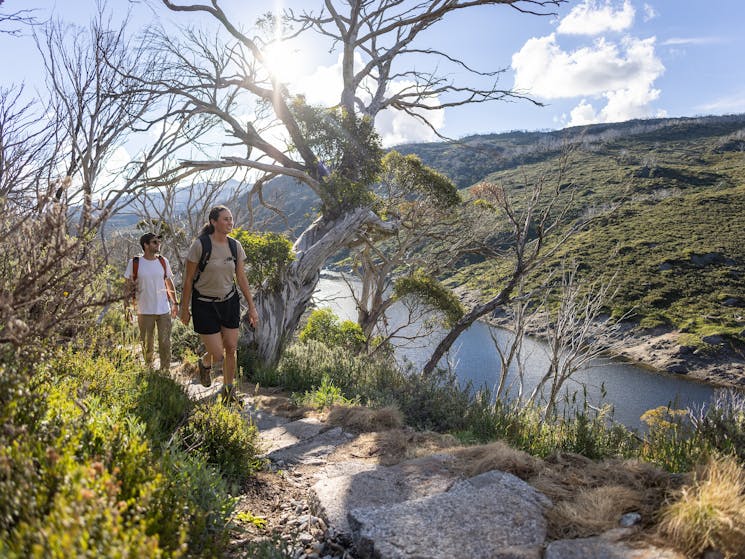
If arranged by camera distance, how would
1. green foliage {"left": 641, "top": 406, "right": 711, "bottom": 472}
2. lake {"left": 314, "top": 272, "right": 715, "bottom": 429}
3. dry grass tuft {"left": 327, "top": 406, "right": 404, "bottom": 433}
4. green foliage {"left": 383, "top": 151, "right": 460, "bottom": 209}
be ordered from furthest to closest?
lake {"left": 314, "top": 272, "right": 715, "bottom": 429} → green foliage {"left": 383, "top": 151, "right": 460, "bottom": 209} → dry grass tuft {"left": 327, "top": 406, "right": 404, "bottom": 433} → green foliage {"left": 641, "top": 406, "right": 711, "bottom": 472}

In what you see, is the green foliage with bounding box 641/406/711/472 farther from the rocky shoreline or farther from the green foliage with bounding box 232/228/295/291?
the rocky shoreline

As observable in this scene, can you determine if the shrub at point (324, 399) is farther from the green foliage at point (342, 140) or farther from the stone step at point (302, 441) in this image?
the green foliage at point (342, 140)

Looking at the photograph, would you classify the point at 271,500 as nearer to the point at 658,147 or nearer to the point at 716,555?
the point at 716,555

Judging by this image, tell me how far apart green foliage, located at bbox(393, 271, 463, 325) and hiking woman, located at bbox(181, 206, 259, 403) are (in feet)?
26.7

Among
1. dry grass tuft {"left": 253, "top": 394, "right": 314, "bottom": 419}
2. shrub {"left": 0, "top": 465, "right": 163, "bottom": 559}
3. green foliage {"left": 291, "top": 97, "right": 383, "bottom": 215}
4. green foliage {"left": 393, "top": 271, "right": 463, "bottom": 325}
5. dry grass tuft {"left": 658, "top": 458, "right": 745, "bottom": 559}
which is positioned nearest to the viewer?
shrub {"left": 0, "top": 465, "right": 163, "bottom": 559}

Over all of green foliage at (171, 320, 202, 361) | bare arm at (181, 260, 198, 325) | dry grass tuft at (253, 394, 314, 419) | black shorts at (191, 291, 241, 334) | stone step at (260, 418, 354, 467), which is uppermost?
bare arm at (181, 260, 198, 325)

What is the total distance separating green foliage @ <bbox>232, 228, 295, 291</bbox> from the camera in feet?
→ 24.6

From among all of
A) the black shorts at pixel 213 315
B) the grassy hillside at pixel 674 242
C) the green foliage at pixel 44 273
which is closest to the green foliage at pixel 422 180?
the black shorts at pixel 213 315

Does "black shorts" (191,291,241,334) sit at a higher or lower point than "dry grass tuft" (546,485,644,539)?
higher

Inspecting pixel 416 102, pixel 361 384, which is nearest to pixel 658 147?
pixel 416 102

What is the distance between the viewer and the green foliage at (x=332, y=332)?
11500mm

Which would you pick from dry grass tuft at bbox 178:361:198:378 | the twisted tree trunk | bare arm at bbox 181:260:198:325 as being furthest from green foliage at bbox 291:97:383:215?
bare arm at bbox 181:260:198:325

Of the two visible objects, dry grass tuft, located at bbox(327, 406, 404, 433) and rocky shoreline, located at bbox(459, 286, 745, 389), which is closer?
dry grass tuft, located at bbox(327, 406, 404, 433)

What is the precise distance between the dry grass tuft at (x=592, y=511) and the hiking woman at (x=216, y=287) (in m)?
3.11
